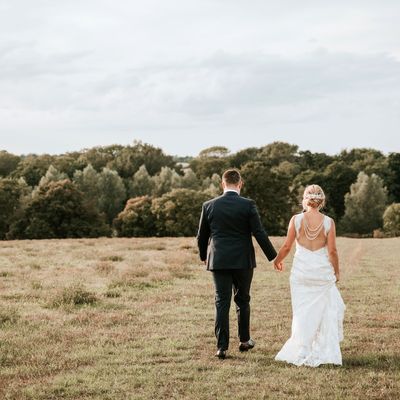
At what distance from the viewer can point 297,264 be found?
838 centimetres

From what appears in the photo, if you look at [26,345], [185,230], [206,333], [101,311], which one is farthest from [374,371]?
[185,230]

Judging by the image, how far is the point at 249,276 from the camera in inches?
336

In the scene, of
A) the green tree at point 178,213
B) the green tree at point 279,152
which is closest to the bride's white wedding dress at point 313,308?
the green tree at point 178,213

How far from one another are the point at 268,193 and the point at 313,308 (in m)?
61.7

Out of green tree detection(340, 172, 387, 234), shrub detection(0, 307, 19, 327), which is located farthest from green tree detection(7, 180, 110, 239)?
shrub detection(0, 307, 19, 327)

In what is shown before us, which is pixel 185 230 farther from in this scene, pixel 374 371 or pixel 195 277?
pixel 374 371

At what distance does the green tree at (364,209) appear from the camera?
88188 millimetres

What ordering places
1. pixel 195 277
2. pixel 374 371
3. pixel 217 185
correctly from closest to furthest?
1. pixel 374 371
2. pixel 195 277
3. pixel 217 185

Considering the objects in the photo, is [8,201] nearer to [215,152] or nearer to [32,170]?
[32,170]

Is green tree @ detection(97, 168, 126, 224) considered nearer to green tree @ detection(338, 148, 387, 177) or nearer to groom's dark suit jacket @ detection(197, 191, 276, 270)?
green tree @ detection(338, 148, 387, 177)

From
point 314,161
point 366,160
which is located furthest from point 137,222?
point 366,160

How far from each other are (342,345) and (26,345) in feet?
16.4

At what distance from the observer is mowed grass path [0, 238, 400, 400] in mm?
6910

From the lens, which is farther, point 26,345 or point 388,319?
point 388,319
